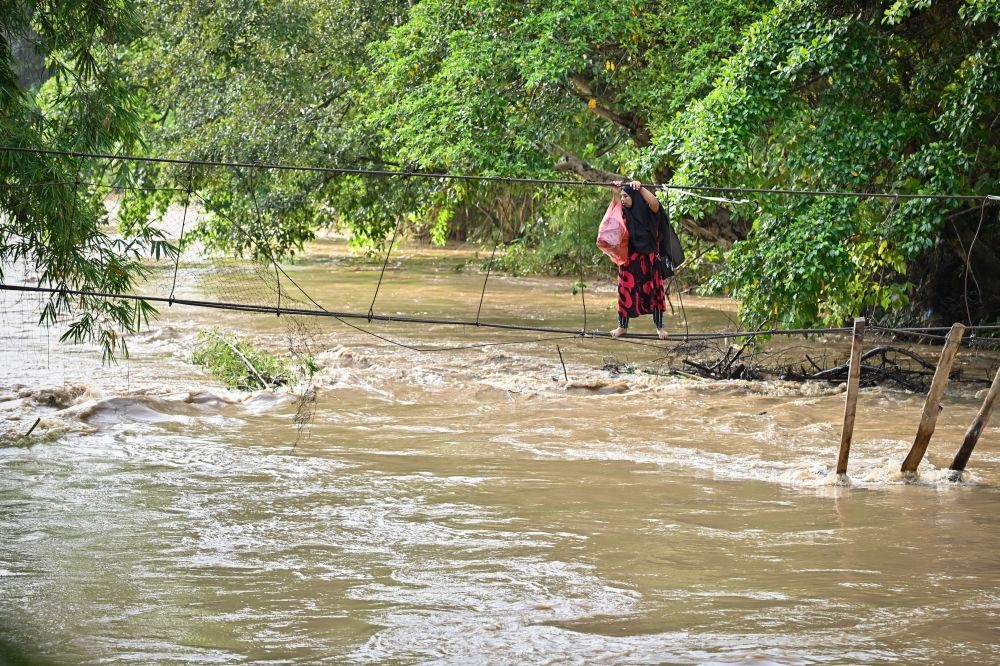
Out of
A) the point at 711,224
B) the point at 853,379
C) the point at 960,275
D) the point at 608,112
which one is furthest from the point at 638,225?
the point at 960,275

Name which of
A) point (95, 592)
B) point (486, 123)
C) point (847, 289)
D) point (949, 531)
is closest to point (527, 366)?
point (486, 123)

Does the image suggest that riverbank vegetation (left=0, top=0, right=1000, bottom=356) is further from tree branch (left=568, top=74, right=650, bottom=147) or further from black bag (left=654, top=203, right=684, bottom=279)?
black bag (left=654, top=203, right=684, bottom=279)

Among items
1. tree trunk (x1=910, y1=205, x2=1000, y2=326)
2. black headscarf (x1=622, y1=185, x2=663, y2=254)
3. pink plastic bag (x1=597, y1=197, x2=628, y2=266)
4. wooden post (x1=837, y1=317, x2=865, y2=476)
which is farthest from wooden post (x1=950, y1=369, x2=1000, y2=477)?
tree trunk (x1=910, y1=205, x2=1000, y2=326)

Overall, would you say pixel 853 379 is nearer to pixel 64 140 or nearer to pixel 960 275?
pixel 64 140

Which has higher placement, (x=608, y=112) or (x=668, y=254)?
(x=608, y=112)

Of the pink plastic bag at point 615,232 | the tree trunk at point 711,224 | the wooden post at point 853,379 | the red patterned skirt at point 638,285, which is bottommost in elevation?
the wooden post at point 853,379

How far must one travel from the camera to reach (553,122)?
11109mm

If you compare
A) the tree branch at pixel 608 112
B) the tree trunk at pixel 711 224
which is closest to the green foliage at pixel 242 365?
the tree trunk at pixel 711 224

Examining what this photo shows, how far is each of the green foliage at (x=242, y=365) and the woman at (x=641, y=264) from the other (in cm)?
405

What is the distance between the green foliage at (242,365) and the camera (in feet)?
32.0

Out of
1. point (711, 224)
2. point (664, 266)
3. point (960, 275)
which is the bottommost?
point (664, 266)

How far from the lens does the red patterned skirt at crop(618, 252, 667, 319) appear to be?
6160 millimetres

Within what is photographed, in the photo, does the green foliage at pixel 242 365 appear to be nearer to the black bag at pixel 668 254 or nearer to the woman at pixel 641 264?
the woman at pixel 641 264

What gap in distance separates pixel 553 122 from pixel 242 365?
3.74m
